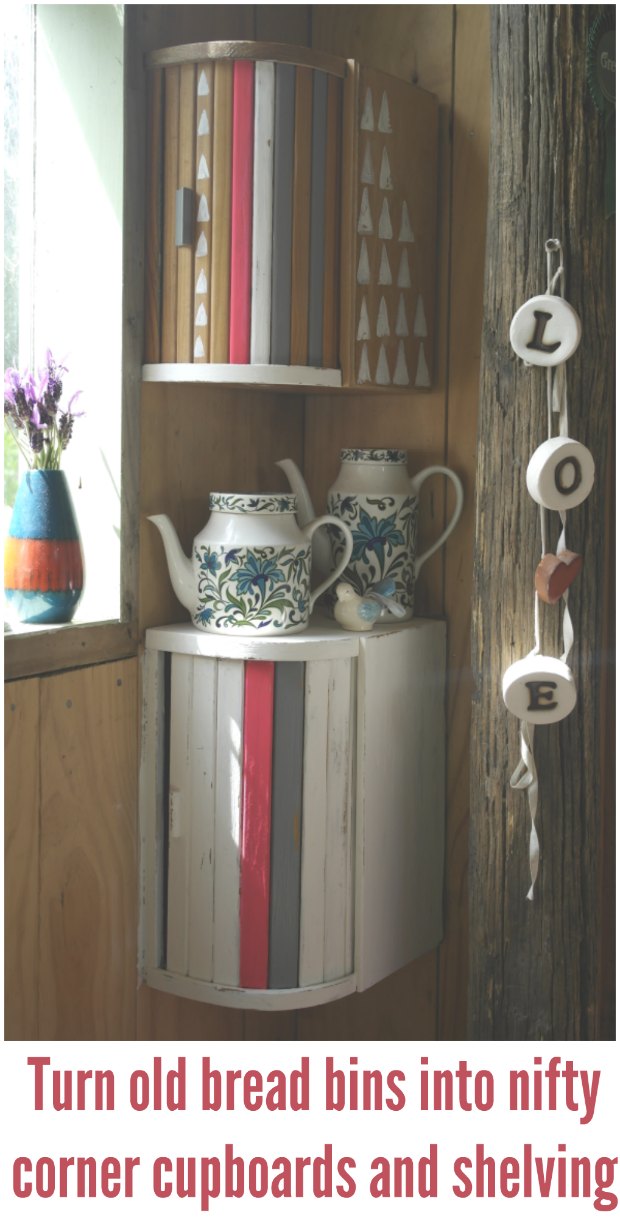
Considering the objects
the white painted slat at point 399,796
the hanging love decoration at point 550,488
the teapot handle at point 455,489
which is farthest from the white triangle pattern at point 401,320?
the white painted slat at point 399,796

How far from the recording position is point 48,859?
6.17 ft

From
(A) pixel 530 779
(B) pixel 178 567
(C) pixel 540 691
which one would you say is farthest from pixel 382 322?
(A) pixel 530 779

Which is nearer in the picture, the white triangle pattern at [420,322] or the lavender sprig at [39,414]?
the lavender sprig at [39,414]

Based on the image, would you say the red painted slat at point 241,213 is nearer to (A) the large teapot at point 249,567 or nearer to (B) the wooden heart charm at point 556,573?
(A) the large teapot at point 249,567

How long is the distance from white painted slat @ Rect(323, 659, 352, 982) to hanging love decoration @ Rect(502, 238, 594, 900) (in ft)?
0.92

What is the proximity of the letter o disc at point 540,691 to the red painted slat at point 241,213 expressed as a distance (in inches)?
24.8

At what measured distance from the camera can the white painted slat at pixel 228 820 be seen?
1.95 meters

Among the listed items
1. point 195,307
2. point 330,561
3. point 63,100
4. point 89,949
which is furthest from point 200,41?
point 89,949

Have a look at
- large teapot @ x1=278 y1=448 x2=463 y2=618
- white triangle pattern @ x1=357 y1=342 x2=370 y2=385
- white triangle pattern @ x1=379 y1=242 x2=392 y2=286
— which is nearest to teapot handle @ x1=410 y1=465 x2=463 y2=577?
large teapot @ x1=278 y1=448 x2=463 y2=618

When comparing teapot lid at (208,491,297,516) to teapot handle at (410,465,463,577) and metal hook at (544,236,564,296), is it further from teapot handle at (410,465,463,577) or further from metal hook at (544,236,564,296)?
metal hook at (544,236,564,296)

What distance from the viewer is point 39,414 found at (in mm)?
1836

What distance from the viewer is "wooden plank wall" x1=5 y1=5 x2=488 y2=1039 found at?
188 cm

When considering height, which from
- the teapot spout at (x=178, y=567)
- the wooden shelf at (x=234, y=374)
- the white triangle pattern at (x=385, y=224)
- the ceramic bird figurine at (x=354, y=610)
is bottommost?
the ceramic bird figurine at (x=354, y=610)

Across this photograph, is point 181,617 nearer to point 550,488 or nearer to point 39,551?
point 39,551
